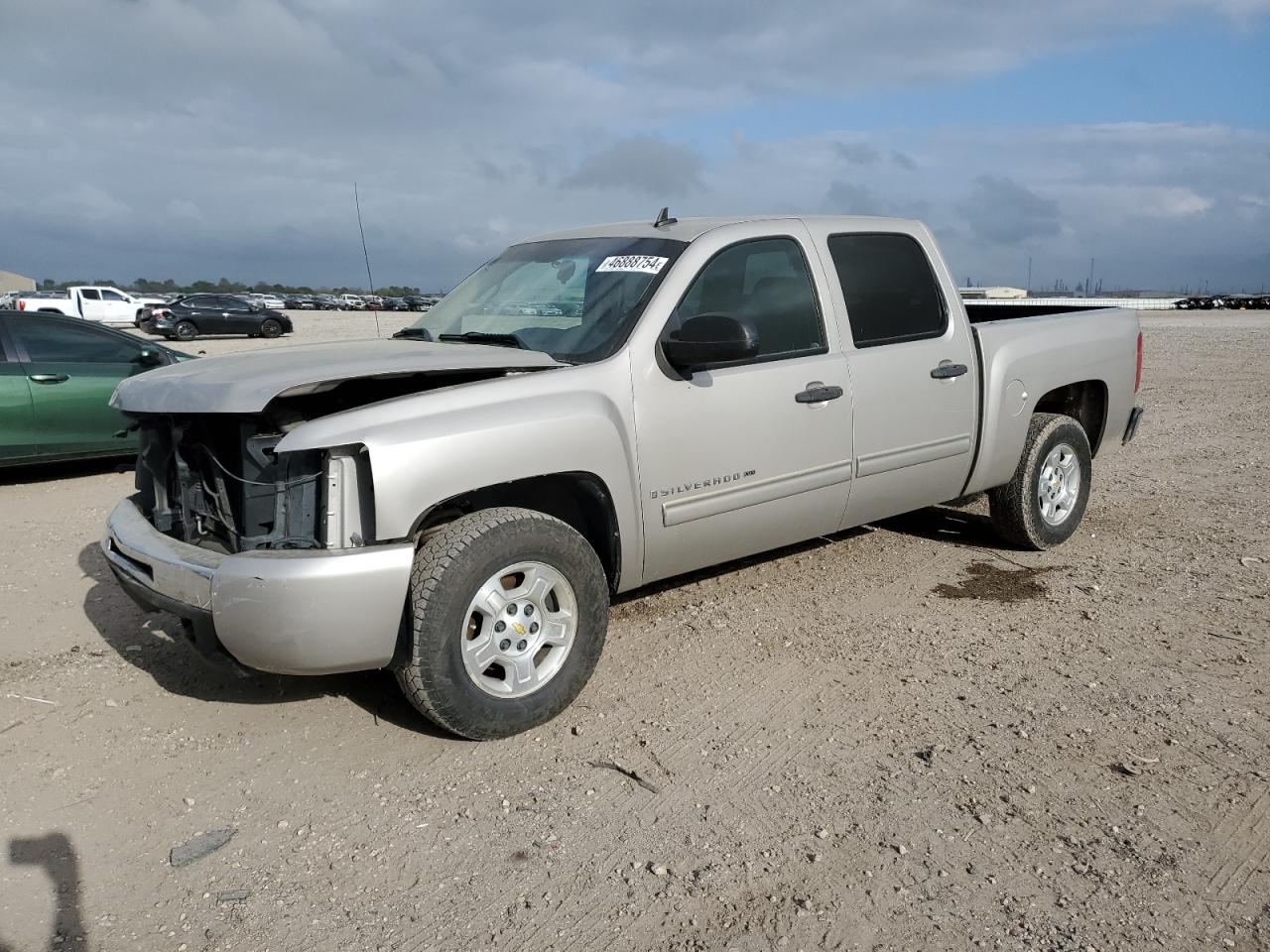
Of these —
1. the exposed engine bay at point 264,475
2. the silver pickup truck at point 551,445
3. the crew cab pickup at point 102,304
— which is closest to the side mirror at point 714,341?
the silver pickup truck at point 551,445

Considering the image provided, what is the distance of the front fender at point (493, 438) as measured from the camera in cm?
337

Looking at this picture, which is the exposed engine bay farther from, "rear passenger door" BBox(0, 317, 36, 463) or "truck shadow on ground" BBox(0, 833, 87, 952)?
"rear passenger door" BBox(0, 317, 36, 463)

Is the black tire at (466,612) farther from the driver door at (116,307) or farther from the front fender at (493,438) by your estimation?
the driver door at (116,307)

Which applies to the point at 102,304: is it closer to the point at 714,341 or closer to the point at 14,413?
the point at 14,413

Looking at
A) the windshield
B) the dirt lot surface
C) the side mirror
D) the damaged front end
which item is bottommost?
the dirt lot surface

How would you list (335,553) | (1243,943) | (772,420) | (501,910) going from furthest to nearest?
(772,420)
(335,553)
(501,910)
(1243,943)

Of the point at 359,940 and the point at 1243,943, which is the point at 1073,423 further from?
the point at 359,940

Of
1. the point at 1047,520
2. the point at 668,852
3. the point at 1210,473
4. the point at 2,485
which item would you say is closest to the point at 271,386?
the point at 668,852

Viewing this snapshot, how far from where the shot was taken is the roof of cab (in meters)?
4.64

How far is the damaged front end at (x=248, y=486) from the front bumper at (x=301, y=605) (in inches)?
3.7

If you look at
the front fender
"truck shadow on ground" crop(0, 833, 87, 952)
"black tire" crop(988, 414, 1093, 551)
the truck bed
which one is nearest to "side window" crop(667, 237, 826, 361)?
the front fender

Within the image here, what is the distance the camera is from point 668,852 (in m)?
3.08

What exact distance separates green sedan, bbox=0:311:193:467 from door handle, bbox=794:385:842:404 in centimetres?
584

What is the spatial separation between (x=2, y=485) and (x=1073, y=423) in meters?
8.08
